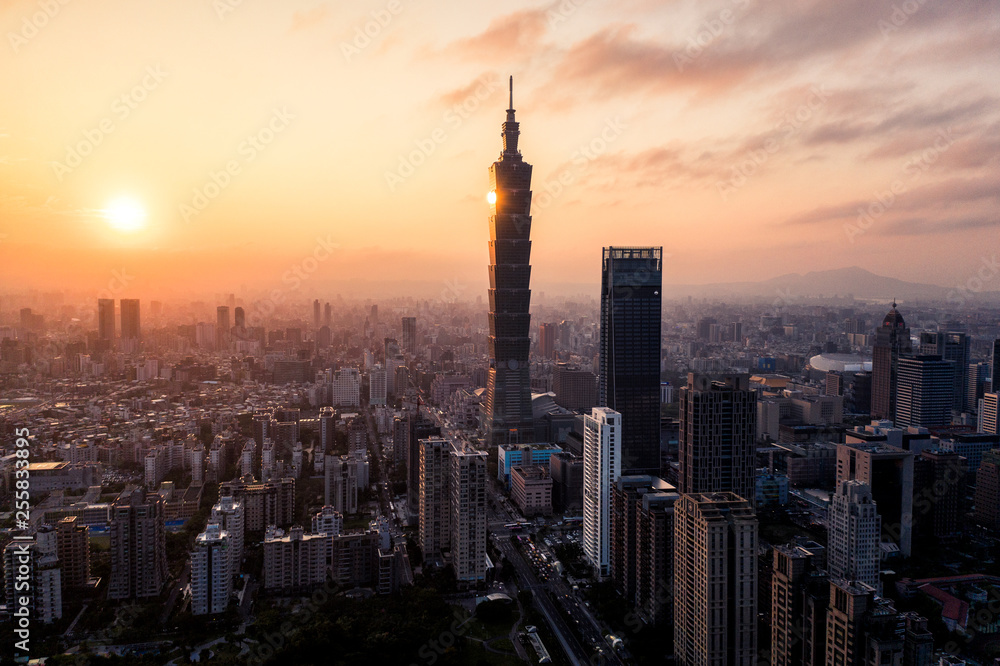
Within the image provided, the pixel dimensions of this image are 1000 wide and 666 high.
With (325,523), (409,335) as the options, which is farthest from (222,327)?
(325,523)

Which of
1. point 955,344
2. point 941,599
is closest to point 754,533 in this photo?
point 941,599

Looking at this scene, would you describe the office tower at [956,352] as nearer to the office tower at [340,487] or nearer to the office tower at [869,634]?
the office tower at [340,487]

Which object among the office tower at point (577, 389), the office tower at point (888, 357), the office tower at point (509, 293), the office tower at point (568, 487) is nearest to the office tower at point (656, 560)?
the office tower at point (568, 487)

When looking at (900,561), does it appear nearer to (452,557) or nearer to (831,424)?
(452,557)

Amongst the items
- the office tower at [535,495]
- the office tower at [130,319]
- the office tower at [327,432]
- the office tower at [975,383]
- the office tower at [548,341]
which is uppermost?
the office tower at [130,319]

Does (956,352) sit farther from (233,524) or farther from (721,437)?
(233,524)

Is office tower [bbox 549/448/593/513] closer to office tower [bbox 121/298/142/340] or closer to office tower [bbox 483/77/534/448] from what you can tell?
office tower [bbox 483/77/534/448]
